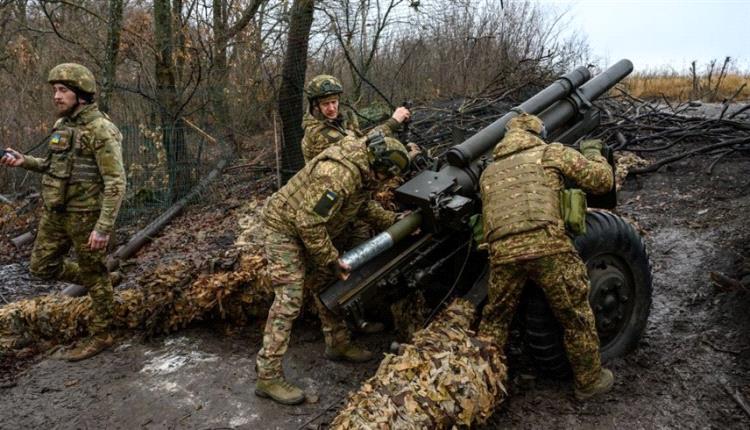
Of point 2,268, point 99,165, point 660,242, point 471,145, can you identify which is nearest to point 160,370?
point 99,165

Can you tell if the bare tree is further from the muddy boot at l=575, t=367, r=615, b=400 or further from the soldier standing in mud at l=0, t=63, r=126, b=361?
the muddy boot at l=575, t=367, r=615, b=400

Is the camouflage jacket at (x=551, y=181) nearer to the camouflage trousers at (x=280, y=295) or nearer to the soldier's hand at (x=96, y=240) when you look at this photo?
the camouflage trousers at (x=280, y=295)

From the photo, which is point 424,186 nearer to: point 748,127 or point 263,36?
point 748,127

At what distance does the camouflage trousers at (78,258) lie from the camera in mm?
4250

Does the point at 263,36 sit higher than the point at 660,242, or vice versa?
the point at 263,36

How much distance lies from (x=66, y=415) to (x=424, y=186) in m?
2.68

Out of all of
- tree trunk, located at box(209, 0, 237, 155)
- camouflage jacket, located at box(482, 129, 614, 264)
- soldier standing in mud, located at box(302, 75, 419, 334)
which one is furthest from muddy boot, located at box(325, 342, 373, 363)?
tree trunk, located at box(209, 0, 237, 155)

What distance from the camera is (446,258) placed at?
3.84 meters

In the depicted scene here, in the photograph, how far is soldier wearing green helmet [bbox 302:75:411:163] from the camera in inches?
180

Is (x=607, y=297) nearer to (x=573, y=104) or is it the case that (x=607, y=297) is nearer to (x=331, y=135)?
(x=573, y=104)

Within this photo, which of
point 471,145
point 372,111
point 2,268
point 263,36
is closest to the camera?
point 471,145

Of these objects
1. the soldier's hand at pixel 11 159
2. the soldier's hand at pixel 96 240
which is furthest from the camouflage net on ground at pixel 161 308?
the soldier's hand at pixel 11 159

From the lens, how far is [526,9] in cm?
1261

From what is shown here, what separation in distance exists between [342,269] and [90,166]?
218cm
